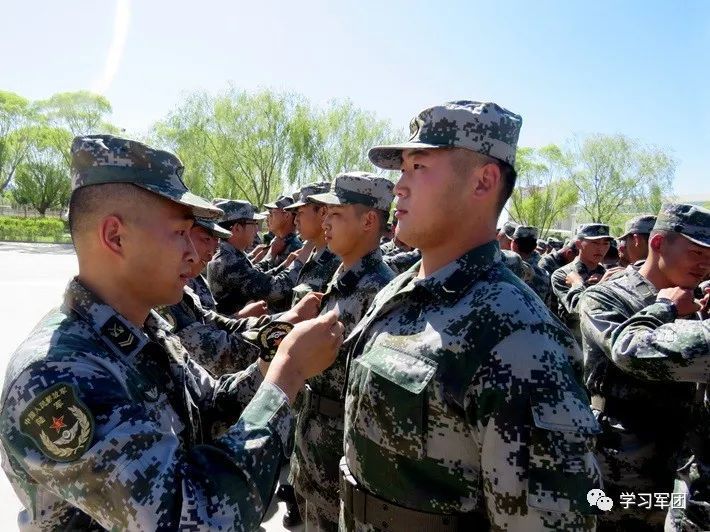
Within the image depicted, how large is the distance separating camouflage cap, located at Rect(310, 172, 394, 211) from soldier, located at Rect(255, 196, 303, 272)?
478cm

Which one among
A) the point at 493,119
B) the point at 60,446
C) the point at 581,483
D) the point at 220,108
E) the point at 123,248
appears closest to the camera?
the point at 60,446

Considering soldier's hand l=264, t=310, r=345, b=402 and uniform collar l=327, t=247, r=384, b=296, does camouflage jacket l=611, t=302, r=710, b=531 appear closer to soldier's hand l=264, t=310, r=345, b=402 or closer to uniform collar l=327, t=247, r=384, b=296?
uniform collar l=327, t=247, r=384, b=296

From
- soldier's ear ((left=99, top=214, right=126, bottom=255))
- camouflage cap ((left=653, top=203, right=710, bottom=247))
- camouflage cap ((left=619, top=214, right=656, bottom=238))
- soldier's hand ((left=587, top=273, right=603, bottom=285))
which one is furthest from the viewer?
soldier's hand ((left=587, top=273, right=603, bottom=285))

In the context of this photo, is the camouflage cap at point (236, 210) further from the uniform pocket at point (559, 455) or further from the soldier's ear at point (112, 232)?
the uniform pocket at point (559, 455)

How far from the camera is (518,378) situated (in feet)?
4.99

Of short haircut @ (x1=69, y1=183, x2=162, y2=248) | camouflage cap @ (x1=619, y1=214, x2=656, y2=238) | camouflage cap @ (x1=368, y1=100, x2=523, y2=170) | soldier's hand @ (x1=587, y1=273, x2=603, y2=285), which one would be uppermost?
camouflage cap @ (x1=368, y1=100, x2=523, y2=170)

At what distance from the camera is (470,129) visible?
1.86m

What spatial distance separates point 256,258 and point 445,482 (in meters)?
9.18

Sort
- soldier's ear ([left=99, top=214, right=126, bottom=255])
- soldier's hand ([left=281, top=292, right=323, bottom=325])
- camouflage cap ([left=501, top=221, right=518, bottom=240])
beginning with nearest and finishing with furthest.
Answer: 1. soldier's ear ([left=99, top=214, right=126, bottom=255])
2. soldier's hand ([left=281, top=292, right=323, bottom=325])
3. camouflage cap ([left=501, top=221, right=518, bottom=240])

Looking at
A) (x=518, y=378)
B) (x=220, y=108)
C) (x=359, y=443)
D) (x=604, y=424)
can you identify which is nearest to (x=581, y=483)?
(x=518, y=378)

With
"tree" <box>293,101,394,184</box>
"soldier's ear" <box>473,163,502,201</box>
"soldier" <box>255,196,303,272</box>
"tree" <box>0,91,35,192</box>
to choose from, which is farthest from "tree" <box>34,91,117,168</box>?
"soldier's ear" <box>473,163,502,201</box>

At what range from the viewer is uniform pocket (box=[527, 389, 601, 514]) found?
1444 mm

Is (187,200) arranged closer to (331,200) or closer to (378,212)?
(331,200)

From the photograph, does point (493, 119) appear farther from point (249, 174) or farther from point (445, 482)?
point (249, 174)
